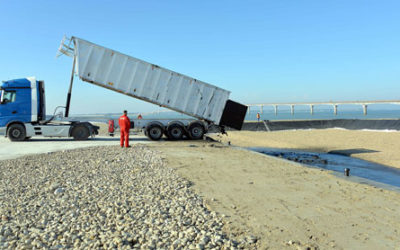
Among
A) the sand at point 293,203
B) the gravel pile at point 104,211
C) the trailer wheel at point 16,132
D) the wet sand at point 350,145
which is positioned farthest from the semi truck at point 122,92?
the gravel pile at point 104,211

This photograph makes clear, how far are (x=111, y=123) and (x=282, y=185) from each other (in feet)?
41.9

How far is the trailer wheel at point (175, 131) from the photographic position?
56.9 feet

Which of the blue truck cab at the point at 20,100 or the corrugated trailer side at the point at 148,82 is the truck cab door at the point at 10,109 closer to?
the blue truck cab at the point at 20,100

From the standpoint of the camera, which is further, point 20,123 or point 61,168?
point 20,123

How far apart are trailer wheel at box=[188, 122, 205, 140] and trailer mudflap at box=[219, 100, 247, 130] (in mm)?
1478

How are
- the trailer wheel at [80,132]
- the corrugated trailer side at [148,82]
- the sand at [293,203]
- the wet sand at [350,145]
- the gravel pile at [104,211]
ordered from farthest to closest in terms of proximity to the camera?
the trailer wheel at [80,132] → the corrugated trailer side at [148,82] → the wet sand at [350,145] → the sand at [293,203] → the gravel pile at [104,211]

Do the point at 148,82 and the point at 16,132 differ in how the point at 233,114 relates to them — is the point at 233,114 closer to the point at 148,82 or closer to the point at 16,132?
the point at 148,82

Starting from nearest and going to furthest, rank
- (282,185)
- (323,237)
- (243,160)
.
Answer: (323,237), (282,185), (243,160)

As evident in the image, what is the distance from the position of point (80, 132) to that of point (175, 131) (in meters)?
5.88

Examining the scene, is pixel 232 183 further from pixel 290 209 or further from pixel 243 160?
pixel 243 160

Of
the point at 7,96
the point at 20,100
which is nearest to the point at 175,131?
the point at 20,100

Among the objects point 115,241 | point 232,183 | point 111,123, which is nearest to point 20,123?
point 111,123

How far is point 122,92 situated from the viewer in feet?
51.2

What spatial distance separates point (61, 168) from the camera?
8695mm
